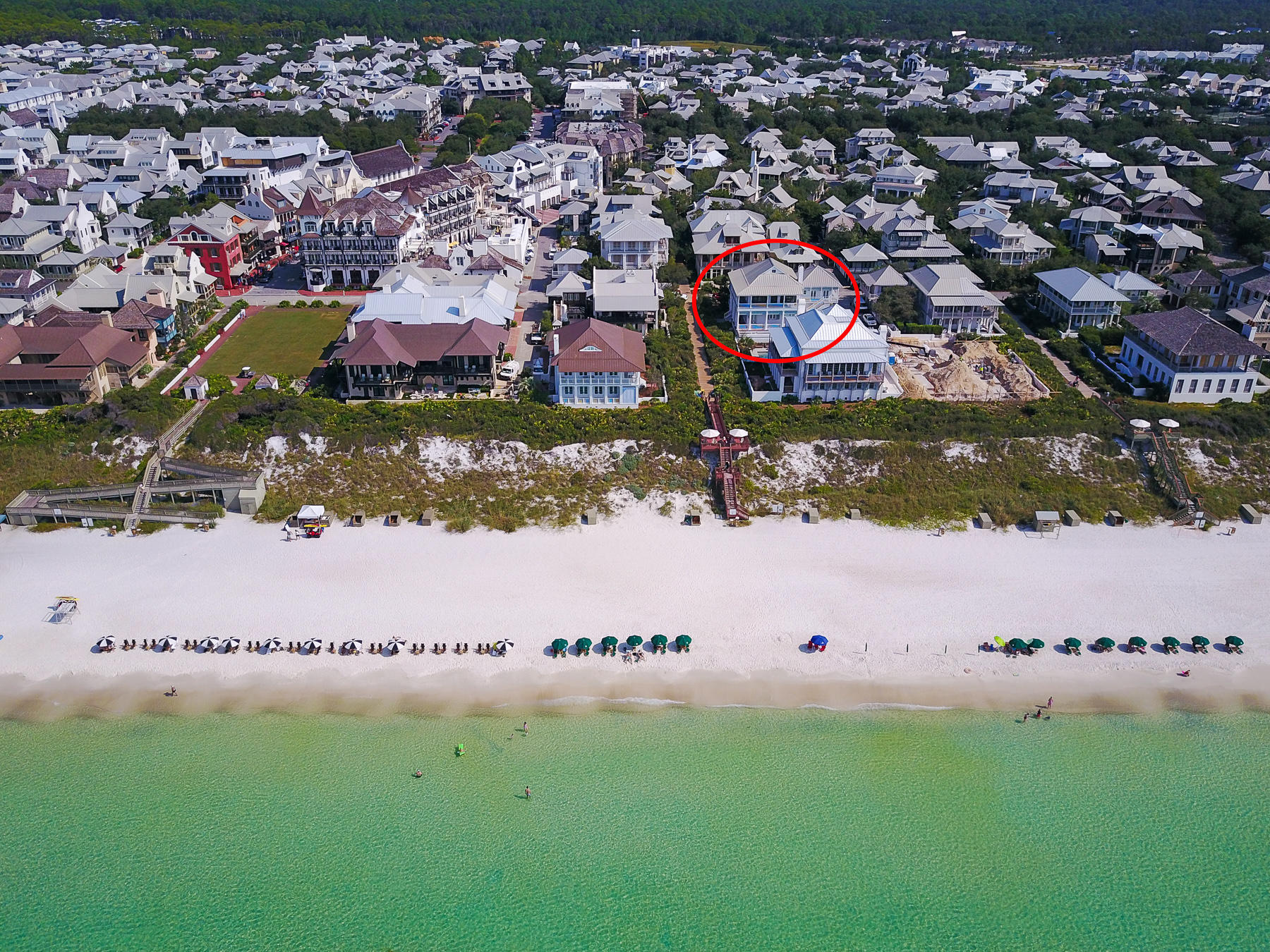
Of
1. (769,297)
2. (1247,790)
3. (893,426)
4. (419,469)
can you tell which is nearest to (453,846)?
(419,469)

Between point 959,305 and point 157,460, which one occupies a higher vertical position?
point 959,305

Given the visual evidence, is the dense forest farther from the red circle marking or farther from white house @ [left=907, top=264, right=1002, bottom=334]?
white house @ [left=907, top=264, right=1002, bottom=334]

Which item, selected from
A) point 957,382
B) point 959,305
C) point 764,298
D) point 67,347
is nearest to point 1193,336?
point 957,382

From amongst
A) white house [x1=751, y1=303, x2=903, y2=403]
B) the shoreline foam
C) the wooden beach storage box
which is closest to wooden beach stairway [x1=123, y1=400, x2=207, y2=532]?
the shoreline foam

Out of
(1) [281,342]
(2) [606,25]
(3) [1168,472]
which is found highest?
(2) [606,25]

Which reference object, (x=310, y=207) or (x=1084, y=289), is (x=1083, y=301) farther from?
(x=310, y=207)

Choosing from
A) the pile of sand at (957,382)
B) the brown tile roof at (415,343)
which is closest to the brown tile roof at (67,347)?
the brown tile roof at (415,343)

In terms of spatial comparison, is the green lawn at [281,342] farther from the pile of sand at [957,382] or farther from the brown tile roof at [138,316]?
the pile of sand at [957,382]
